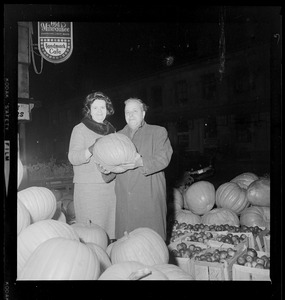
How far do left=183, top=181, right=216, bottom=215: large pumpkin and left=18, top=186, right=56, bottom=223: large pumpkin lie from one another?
297 cm

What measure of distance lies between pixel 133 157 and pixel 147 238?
3.38 ft

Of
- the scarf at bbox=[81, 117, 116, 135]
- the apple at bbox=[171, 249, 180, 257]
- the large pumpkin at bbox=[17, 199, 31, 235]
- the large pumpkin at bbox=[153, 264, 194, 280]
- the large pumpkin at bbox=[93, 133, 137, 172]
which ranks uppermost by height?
the scarf at bbox=[81, 117, 116, 135]

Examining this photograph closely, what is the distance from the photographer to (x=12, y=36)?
208cm

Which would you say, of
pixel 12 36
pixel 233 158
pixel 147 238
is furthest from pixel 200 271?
pixel 233 158

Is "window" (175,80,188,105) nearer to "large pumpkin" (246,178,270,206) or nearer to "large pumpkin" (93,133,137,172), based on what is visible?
"large pumpkin" (246,178,270,206)

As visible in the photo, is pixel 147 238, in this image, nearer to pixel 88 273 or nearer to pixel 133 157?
pixel 88 273

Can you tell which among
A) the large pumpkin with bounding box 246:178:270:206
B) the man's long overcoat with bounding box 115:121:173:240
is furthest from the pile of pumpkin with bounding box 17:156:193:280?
the large pumpkin with bounding box 246:178:270:206

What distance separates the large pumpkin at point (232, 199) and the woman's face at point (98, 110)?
2615 millimetres

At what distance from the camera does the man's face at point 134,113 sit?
126 inches

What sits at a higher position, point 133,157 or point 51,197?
point 133,157

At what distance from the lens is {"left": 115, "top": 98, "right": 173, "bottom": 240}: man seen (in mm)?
3236

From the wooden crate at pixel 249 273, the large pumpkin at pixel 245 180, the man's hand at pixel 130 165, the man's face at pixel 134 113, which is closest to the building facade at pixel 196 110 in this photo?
the man's face at pixel 134 113

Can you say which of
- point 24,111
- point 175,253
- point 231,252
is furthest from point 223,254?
point 24,111

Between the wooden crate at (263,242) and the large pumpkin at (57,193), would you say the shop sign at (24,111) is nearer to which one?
the large pumpkin at (57,193)
